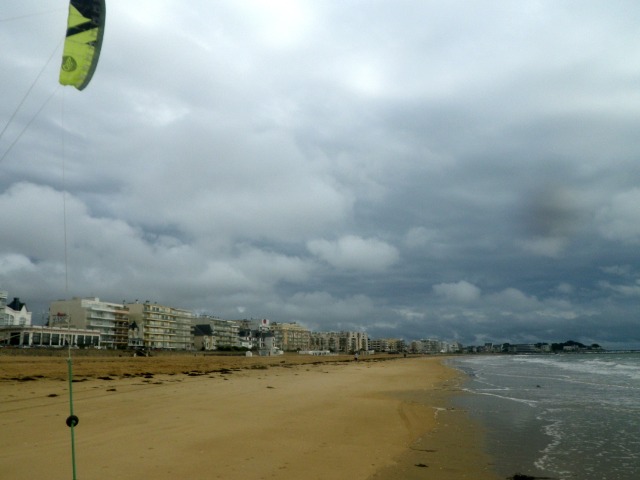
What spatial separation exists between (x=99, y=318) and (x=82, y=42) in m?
129

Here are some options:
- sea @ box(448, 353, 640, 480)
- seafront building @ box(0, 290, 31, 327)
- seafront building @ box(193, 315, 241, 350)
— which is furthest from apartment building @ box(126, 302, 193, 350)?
sea @ box(448, 353, 640, 480)

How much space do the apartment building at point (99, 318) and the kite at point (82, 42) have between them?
116797mm

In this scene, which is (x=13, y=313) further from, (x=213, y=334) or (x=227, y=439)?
(x=227, y=439)

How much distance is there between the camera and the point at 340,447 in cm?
987

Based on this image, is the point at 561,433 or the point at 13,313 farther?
the point at 13,313

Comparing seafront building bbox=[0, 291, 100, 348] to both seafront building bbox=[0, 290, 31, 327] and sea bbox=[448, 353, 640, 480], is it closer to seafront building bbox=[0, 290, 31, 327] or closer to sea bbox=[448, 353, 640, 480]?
seafront building bbox=[0, 290, 31, 327]

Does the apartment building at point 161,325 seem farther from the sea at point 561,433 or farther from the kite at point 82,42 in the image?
the kite at point 82,42

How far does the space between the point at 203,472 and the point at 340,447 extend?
133 inches

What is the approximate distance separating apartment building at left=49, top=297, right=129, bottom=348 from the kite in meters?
117

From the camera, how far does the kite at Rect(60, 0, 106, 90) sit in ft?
22.1

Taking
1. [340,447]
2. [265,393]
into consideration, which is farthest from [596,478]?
[265,393]

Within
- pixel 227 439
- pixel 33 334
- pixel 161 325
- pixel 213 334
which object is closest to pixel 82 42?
pixel 227 439

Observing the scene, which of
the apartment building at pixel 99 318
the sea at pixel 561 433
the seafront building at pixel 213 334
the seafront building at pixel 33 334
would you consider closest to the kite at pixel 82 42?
the sea at pixel 561 433

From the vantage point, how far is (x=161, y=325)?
13875 centimetres
